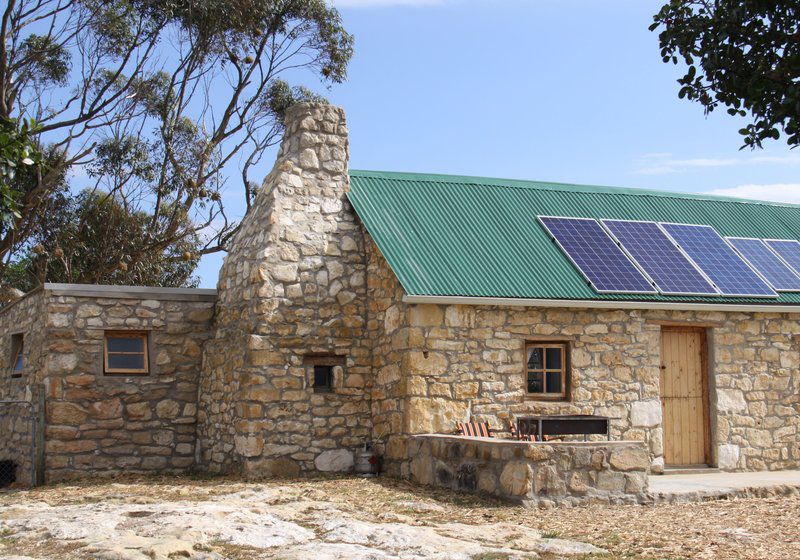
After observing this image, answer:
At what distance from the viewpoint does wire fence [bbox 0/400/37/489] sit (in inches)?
557

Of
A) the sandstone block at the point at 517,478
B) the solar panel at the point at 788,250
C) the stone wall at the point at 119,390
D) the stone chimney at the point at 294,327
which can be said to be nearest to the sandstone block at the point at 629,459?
the sandstone block at the point at 517,478

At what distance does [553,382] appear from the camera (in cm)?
1384

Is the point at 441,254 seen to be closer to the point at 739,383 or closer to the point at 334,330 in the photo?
the point at 334,330

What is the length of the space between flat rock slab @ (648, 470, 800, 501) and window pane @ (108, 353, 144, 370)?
297 inches

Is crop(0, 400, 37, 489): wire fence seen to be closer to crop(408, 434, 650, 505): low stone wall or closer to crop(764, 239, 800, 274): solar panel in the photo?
crop(408, 434, 650, 505): low stone wall

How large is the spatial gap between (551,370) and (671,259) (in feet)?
9.86

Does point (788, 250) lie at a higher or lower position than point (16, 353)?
higher

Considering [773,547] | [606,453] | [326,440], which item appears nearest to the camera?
[773,547]

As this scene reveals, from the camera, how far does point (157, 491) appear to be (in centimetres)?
1236

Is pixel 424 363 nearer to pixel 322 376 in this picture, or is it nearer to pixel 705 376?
pixel 322 376

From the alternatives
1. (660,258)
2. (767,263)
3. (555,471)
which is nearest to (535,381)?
(555,471)

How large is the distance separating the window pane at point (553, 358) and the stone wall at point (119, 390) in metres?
5.23

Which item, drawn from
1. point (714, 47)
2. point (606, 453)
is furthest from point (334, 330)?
point (714, 47)

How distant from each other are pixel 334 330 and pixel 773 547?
6.91m
